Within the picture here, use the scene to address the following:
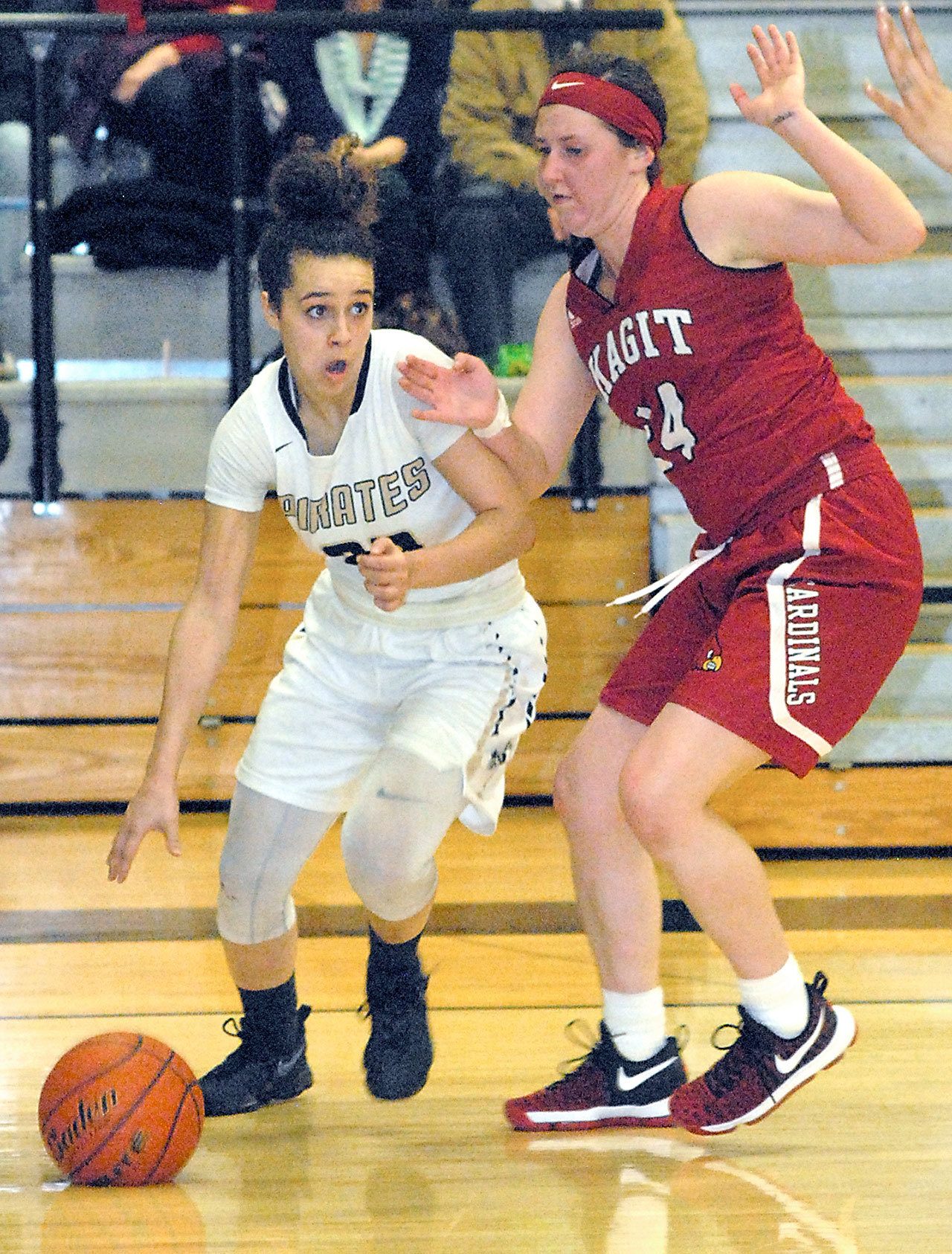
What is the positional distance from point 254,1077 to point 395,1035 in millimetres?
258

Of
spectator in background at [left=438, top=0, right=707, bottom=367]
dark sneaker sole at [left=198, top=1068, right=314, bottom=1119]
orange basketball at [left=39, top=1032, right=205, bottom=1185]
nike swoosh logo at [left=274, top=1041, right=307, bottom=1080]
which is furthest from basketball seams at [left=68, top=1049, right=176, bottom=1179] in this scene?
spectator in background at [left=438, top=0, right=707, bottom=367]

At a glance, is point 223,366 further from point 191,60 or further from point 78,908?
point 78,908

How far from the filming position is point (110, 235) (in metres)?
4.64

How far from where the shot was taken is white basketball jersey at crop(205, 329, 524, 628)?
8.43ft

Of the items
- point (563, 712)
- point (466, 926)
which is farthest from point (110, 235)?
point (466, 926)

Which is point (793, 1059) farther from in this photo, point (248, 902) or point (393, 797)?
point (248, 902)

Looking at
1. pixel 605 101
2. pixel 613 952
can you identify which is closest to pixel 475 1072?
pixel 613 952

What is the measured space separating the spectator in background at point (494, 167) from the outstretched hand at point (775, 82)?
219cm

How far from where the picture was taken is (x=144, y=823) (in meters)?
2.43

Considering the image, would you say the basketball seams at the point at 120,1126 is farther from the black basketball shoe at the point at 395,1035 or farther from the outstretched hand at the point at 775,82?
the outstretched hand at the point at 775,82

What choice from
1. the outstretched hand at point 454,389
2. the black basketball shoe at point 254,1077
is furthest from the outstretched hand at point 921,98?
the black basketball shoe at point 254,1077

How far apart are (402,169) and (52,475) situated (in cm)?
134

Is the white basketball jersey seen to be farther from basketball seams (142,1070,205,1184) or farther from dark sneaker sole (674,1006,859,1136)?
dark sneaker sole (674,1006,859,1136)

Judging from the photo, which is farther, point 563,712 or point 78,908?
point 563,712
